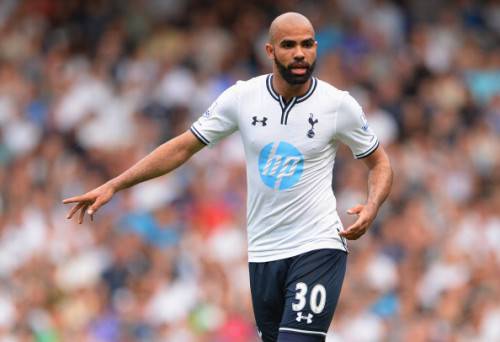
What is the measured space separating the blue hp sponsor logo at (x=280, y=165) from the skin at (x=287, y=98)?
354 mm

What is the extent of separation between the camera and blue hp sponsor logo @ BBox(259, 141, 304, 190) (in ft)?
29.5

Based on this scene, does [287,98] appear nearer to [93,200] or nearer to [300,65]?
[300,65]

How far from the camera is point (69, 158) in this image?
1811 cm

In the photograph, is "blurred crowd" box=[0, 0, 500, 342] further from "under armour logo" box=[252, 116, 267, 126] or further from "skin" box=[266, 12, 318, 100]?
"skin" box=[266, 12, 318, 100]

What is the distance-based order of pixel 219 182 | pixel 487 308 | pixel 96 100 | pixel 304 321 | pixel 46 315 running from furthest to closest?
1. pixel 96 100
2. pixel 219 182
3. pixel 46 315
4. pixel 487 308
5. pixel 304 321

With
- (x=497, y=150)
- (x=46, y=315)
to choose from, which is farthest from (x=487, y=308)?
(x=46, y=315)

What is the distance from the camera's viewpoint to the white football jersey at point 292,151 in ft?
29.5

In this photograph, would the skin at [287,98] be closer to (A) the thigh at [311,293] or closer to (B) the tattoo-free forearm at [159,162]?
(B) the tattoo-free forearm at [159,162]

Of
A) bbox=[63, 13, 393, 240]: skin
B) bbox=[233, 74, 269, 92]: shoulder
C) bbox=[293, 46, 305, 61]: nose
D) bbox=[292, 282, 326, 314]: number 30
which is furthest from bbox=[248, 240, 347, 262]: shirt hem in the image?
bbox=[293, 46, 305, 61]: nose

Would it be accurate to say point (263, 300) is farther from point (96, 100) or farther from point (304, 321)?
point (96, 100)

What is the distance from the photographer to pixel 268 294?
929cm

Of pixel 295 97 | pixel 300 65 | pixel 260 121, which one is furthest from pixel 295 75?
pixel 260 121

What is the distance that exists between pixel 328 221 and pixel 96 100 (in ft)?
32.9

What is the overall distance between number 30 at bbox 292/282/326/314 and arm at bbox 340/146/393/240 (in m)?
0.51
